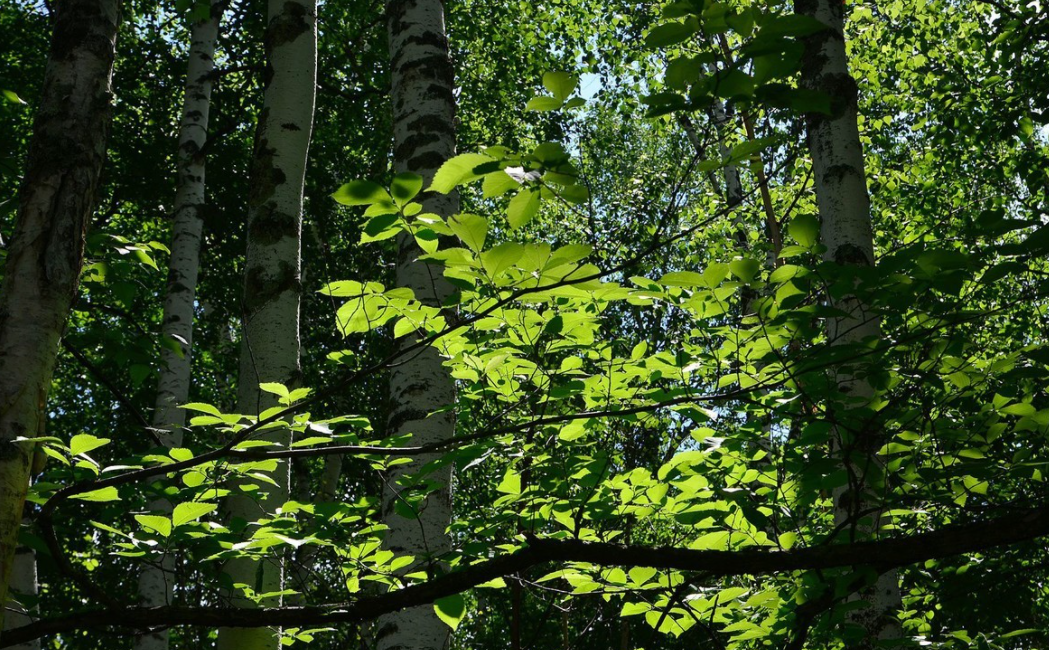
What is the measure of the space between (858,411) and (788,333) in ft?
1.07

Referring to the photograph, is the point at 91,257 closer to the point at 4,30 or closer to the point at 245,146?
the point at 245,146

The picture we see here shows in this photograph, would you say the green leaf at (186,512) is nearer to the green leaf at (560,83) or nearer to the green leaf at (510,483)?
the green leaf at (510,483)

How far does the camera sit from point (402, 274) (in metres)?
3.33

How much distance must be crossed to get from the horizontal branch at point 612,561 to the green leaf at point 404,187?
2.39 feet

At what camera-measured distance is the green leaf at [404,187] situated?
4.70 feet

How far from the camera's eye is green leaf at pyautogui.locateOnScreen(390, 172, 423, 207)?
1433mm

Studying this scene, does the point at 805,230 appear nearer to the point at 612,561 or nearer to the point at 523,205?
the point at 523,205

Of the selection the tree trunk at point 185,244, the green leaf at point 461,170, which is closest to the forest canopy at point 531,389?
the green leaf at point 461,170

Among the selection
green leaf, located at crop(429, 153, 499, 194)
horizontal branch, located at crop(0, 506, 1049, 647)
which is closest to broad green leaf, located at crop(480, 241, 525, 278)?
green leaf, located at crop(429, 153, 499, 194)

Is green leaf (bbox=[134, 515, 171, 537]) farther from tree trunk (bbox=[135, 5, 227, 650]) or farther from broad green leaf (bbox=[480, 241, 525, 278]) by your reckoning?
tree trunk (bbox=[135, 5, 227, 650])

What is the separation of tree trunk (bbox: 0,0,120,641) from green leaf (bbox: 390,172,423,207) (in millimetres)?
798

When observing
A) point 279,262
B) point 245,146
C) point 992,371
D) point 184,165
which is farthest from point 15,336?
point 245,146

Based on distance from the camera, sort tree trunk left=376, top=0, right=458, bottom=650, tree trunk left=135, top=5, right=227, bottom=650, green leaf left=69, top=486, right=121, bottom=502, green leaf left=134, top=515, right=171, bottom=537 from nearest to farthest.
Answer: green leaf left=69, top=486, right=121, bottom=502, green leaf left=134, top=515, right=171, bottom=537, tree trunk left=376, top=0, right=458, bottom=650, tree trunk left=135, top=5, right=227, bottom=650

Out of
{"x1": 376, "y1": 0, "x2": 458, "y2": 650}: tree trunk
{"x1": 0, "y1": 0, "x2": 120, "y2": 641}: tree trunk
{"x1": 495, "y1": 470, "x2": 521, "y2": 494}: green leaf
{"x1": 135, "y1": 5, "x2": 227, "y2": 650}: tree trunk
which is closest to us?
{"x1": 0, "y1": 0, "x2": 120, "y2": 641}: tree trunk
